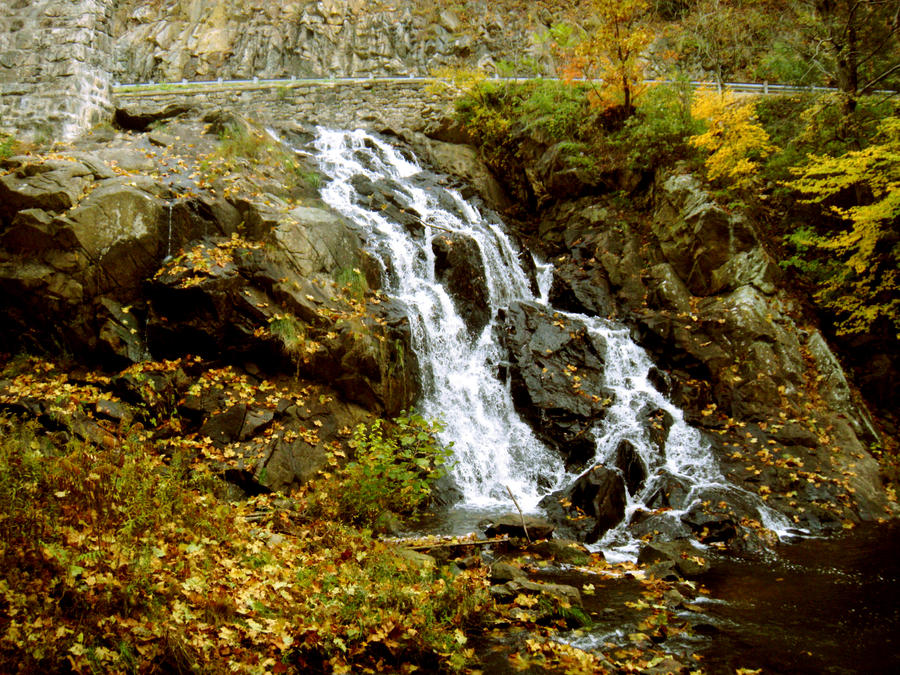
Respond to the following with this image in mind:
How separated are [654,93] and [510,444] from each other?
11152mm

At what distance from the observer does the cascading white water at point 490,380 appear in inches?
347

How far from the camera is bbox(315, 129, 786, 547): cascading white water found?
347 inches

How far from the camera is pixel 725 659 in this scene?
4.15m

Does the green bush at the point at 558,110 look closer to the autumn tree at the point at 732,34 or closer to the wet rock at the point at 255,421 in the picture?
the autumn tree at the point at 732,34

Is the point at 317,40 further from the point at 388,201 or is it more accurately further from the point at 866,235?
the point at 866,235

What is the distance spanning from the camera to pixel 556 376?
34.1 feet

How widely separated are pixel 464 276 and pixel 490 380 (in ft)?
8.41

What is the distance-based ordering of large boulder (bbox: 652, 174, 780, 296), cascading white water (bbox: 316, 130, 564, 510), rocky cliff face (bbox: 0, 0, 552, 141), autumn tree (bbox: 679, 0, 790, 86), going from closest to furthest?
cascading white water (bbox: 316, 130, 564, 510), large boulder (bbox: 652, 174, 780, 296), autumn tree (bbox: 679, 0, 790, 86), rocky cliff face (bbox: 0, 0, 552, 141)

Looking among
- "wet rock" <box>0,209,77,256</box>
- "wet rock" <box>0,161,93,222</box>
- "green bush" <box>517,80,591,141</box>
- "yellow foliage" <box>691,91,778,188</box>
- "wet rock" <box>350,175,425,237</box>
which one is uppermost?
"green bush" <box>517,80,591,141</box>

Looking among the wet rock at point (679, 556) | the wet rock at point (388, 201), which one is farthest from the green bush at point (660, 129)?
the wet rock at point (679, 556)

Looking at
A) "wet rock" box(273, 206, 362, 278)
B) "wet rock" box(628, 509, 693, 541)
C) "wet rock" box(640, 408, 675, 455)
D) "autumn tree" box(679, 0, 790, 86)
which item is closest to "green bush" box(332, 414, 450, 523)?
"wet rock" box(628, 509, 693, 541)

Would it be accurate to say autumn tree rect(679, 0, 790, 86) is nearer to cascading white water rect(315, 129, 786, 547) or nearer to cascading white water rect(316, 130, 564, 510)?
cascading white water rect(316, 130, 564, 510)

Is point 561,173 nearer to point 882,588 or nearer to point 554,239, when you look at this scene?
point 554,239

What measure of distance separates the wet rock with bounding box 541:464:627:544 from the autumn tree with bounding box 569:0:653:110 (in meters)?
11.1
